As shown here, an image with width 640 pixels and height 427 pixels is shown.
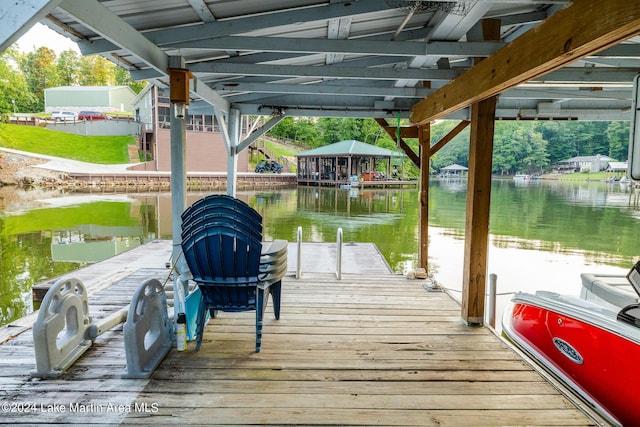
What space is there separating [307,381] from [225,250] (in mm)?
947

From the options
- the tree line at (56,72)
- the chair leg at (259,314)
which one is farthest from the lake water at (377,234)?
the tree line at (56,72)

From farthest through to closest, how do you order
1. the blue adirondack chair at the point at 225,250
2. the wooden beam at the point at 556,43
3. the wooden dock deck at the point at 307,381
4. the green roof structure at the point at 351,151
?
the green roof structure at the point at 351,151, the blue adirondack chair at the point at 225,250, the wooden dock deck at the point at 307,381, the wooden beam at the point at 556,43

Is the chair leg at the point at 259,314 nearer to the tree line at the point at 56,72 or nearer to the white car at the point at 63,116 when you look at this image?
the white car at the point at 63,116

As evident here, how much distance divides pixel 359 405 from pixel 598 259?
912cm

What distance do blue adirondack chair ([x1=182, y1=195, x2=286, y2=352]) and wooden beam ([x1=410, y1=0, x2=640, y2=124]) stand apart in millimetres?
1871

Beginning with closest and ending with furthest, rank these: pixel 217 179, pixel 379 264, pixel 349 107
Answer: pixel 349 107 → pixel 379 264 → pixel 217 179

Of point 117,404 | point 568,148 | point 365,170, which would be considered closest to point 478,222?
point 117,404

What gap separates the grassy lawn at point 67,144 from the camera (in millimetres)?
28172

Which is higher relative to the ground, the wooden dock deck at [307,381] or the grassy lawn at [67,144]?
the grassy lawn at [67,144]

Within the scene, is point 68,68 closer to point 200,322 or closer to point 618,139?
point 200,322

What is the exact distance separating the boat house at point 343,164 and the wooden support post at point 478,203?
2373cm

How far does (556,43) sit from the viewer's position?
1.96 metres

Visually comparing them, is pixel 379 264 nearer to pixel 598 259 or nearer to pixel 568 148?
pixel 598 259

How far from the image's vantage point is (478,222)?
315 cm
